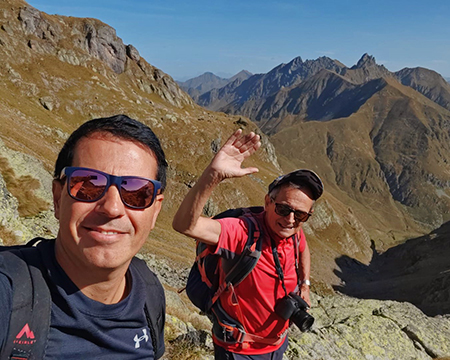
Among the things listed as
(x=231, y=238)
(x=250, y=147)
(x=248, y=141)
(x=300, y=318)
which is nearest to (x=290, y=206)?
(x=231, y=238)

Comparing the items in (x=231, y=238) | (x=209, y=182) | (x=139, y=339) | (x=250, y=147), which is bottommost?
(x=139, y=339)

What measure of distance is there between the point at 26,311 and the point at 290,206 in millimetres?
4414

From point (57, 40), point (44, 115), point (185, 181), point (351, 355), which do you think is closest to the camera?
point (351, 355)

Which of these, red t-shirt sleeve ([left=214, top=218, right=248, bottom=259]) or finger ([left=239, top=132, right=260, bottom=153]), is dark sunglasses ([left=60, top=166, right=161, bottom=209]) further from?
red t-shirt sleeve ([left=214, top=218, right=248, bottom=259])

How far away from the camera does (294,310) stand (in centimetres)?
570

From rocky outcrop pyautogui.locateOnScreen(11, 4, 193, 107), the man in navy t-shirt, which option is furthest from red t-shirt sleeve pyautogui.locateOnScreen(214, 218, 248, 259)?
rocky outcrop pyautogui.locateOnScreen(11, 4, 193, 107)

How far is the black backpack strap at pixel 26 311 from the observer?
2357 millimetres

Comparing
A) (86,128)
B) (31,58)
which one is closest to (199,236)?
(86,128)

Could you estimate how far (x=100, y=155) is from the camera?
306 cm

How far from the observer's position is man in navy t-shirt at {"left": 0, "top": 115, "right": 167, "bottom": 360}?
2.72m

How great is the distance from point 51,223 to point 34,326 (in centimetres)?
1489

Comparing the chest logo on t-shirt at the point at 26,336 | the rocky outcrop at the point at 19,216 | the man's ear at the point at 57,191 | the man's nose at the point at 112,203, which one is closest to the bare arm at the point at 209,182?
the man's nose at the point at 112,203

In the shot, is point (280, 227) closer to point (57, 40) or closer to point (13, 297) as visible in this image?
point (13, 297)

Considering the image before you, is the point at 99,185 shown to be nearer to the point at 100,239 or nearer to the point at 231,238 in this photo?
the point at 100,239
